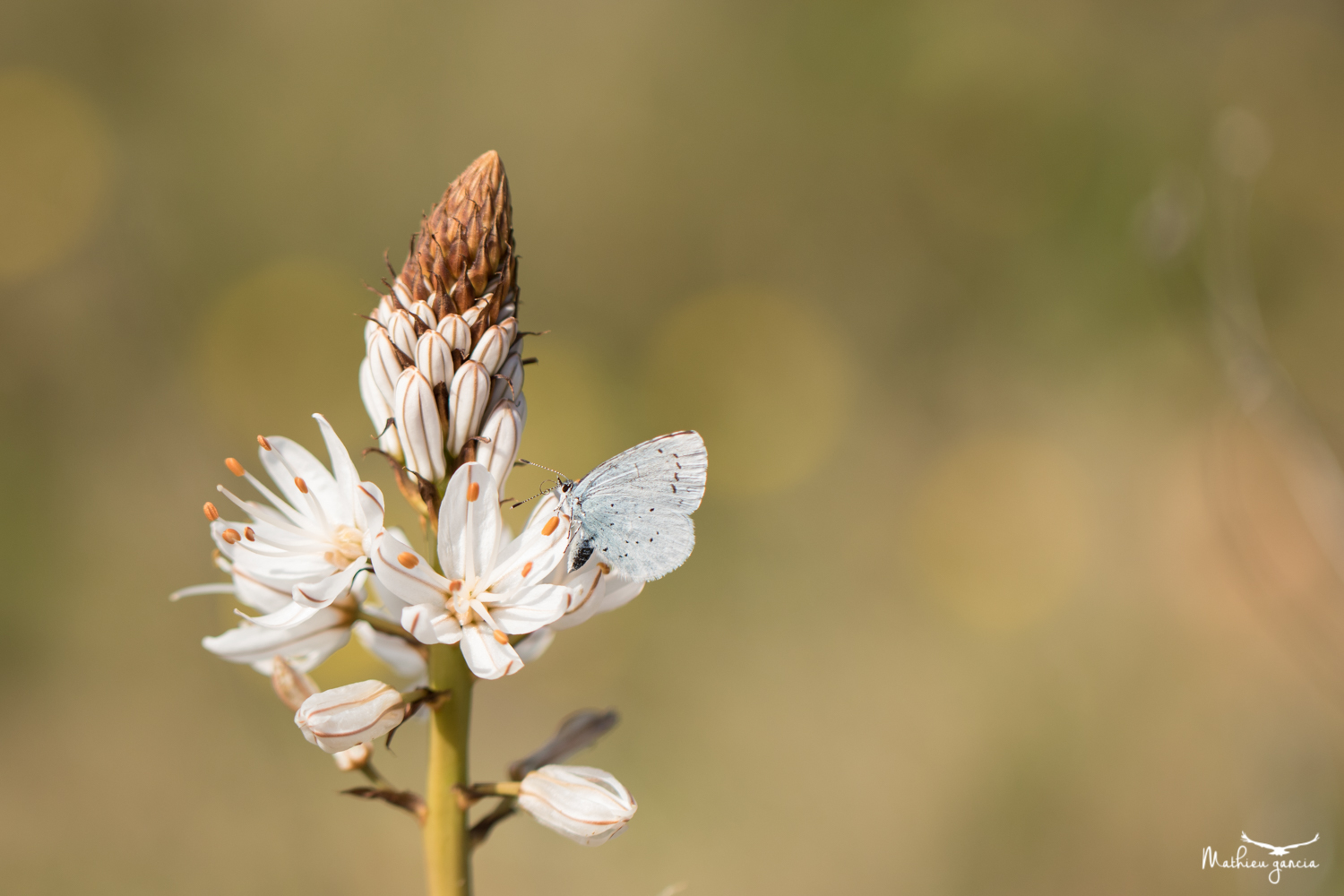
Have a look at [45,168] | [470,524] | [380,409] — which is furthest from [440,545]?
[45,168]

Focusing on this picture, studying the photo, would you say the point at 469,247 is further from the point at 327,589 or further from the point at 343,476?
the point at 327,589

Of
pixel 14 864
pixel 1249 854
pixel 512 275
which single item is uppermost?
pixel 512 275

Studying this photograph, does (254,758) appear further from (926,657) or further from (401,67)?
(401,67)

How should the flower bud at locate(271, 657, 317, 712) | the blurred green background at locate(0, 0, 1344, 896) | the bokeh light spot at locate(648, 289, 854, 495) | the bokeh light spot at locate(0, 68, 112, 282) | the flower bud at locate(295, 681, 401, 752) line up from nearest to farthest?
the flower bud at locate(295, 681, 401, 752) → the flower bud at locate(271, 657, 317, 712) → the blurred green background at locate(0, 0, 1344, 896) → the bokeh light spot at locate(0, 68, 112, 282) → the bokeh light spot at locate(648, 289, 854, 495)

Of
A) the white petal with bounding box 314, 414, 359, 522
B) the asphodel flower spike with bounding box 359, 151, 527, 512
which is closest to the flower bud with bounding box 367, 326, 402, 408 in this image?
the asphodel flower spike with bounding box 359, 151, 527, 512

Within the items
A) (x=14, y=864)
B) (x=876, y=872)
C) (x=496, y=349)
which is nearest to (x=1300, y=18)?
(x=876, y=872)

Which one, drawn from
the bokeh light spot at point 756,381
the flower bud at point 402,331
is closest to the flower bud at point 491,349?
the flower bud at point 402,331

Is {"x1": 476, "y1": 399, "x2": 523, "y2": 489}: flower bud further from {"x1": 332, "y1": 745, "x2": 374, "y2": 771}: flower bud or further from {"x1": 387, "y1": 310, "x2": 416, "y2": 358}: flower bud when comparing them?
{"x1": 332, "y1": 745, "x2": 374, "y2": 771}: flower bud
